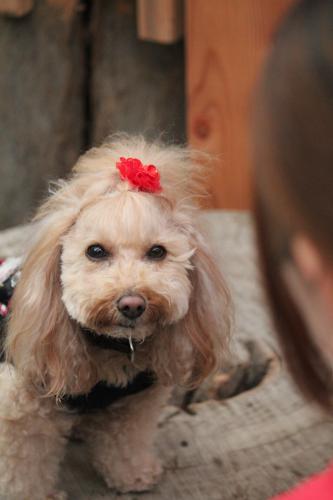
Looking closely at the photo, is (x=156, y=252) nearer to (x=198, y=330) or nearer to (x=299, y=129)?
(x=198, y=330)

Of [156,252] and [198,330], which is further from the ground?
[156,252]

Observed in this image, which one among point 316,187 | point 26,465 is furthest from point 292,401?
point 316,187

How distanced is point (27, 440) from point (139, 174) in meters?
0.52

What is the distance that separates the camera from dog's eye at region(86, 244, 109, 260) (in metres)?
1.39

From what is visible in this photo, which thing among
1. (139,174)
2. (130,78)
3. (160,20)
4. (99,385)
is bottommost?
(99,385)

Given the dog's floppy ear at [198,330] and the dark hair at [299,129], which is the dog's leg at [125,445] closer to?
the dog's floppy ear at [198,330]

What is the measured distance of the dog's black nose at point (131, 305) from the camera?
133cm

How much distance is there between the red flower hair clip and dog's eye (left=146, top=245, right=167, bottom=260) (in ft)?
0.31

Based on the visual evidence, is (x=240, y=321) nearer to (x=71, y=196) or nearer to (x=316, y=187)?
(x=71, y=196)

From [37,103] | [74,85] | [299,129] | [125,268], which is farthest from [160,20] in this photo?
→ [299,129]

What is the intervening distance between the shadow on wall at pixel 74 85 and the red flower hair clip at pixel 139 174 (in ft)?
4.51

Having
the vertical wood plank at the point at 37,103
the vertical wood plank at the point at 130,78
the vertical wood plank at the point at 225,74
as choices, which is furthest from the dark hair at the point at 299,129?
the vertical wood plank at the point at 37,103

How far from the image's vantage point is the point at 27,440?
155 cm

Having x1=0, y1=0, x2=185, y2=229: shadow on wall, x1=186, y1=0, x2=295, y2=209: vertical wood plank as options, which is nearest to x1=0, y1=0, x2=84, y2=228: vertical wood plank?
x1=0, y1=0, x2=185, y2=229: shadow on wall
